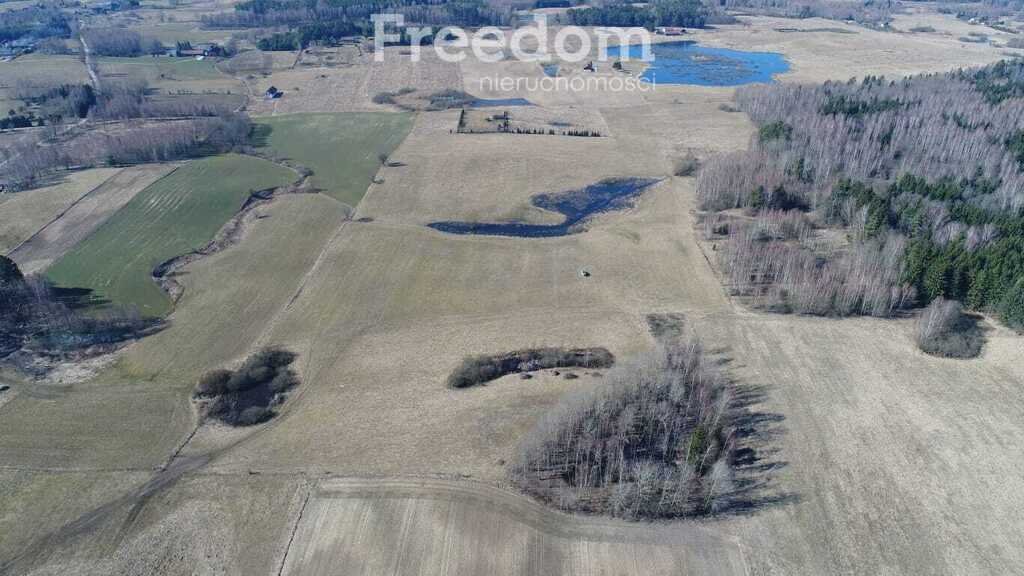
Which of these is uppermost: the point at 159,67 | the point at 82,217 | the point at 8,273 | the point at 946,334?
the point at 159,67

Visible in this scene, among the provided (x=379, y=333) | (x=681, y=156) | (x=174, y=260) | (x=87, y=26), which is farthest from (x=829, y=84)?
(x=87, y=26)

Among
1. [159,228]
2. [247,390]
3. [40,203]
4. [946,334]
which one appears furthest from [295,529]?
[40,203]

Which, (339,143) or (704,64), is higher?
(704,64)

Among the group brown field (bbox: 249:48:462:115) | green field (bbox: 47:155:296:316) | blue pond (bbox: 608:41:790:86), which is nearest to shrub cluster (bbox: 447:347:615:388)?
green field (bbox: 47:155:296:316)

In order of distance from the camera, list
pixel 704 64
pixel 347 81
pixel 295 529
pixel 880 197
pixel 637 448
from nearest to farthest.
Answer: pixel 295 529
pixel 637 448
pixel 880 197
pixel 347 81
pixel 704 64

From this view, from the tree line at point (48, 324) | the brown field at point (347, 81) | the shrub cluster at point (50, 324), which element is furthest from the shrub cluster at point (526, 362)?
the brown field at point (347, 81)

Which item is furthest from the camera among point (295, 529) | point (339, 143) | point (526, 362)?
point (339, 143)

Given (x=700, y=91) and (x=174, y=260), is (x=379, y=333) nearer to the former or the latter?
(x=174, y=260)

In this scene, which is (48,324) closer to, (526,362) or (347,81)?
(526,362)
